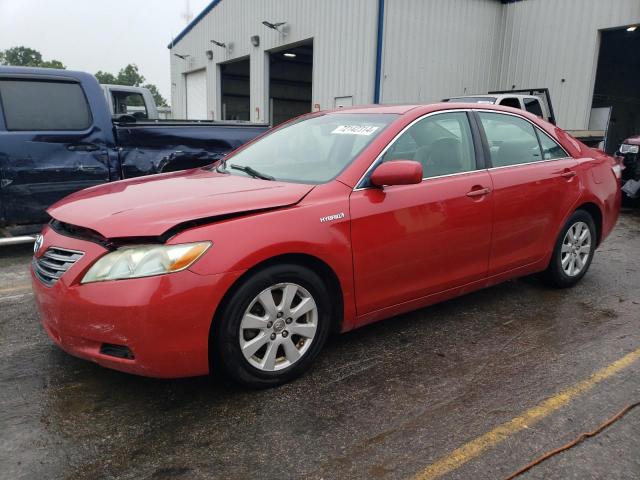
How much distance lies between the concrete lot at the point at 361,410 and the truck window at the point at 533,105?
8461 millimetres

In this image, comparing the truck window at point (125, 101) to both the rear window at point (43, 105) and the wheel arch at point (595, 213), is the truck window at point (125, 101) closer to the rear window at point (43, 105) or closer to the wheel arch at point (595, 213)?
the rear window at point (43, 105)

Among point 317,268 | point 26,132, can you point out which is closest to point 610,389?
point 317,268

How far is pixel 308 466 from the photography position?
7.41 ft

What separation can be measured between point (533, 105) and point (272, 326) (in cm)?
1057

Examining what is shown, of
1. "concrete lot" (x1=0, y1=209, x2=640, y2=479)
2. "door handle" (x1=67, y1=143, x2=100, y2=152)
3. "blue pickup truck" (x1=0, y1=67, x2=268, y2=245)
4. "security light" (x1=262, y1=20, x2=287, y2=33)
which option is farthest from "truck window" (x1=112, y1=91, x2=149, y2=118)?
"security light" (x1=262, y1=20, x2=287, y2=33)

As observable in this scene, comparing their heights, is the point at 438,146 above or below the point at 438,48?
below

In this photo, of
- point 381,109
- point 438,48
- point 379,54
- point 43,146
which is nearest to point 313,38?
point 379,54

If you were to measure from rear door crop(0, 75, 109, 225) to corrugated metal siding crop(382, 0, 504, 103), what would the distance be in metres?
9.91

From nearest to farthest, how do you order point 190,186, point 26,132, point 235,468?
point 235,468 → point 190,186 → point 26,132

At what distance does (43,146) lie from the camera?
17.5ft

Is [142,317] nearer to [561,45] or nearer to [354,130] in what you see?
[354,130]

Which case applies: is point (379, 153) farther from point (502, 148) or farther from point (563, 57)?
point (563, 57)

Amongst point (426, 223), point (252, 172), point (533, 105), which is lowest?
point (426, 223)

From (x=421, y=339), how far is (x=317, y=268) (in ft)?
3.47
